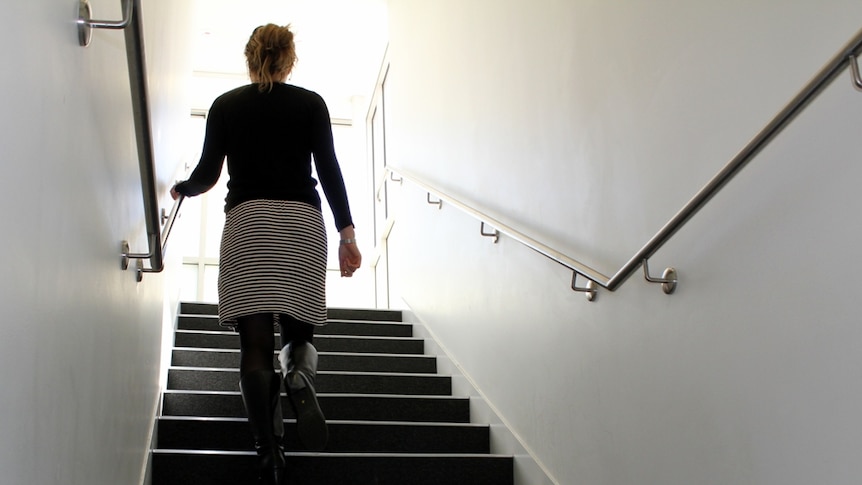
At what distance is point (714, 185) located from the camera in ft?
6.61

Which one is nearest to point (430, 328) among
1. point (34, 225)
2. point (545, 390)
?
point (545, 390)

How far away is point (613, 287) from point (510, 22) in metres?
1.79

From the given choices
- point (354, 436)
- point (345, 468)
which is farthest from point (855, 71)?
point (354, 436)

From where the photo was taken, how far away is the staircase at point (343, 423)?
10.7 feet

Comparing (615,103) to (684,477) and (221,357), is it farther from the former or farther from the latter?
(221,357)

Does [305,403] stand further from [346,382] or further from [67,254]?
[346,382]

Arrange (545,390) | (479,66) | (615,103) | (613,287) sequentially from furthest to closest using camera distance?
(479,66)
(545,390)
(615,103)
(613,287)

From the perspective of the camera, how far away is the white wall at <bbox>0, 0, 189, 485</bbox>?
48.4 inches

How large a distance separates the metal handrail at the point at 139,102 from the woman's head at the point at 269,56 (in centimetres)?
83

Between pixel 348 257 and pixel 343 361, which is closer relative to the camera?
pixel 348 257

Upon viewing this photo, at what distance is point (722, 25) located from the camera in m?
2.20

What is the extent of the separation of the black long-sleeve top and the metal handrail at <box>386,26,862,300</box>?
851mm

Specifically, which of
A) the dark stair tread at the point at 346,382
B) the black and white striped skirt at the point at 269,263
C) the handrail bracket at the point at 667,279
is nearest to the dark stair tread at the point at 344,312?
the dark stair tread at the point at 346,382

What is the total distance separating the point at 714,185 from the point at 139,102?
138 centimetres
